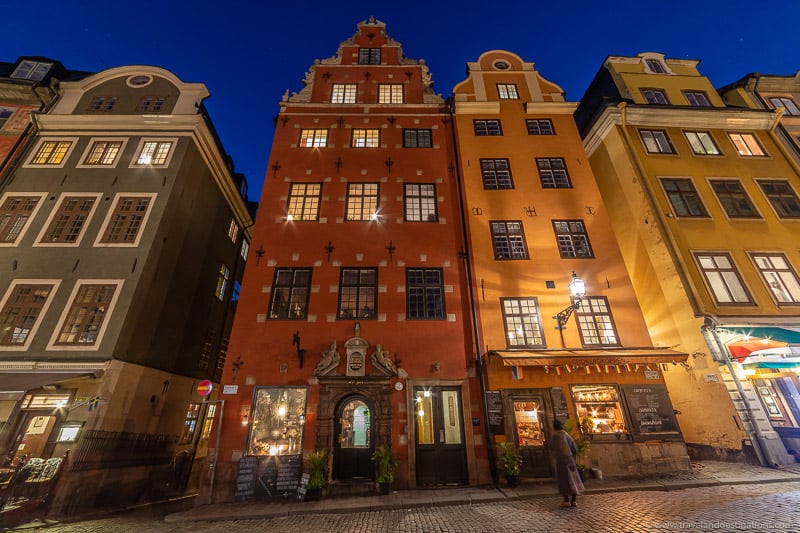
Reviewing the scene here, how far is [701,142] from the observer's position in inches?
658

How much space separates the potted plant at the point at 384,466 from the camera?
9594mm

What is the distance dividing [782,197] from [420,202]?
16656 millimetres

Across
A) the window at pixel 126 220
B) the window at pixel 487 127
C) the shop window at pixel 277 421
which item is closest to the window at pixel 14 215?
the window at pixel 126 220

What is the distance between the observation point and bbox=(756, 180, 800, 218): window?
1458cm

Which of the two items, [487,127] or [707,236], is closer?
[707,236]

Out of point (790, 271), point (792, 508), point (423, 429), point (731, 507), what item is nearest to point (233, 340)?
point (423, 429)

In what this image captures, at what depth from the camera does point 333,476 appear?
10281 mm

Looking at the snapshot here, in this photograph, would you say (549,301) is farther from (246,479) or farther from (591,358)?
(246,479)

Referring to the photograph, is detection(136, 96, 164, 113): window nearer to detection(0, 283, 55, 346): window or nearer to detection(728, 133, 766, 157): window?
detection(0, 283, 55, 346): window

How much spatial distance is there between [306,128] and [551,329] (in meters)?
14.6

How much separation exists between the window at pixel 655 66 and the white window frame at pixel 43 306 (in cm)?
3155

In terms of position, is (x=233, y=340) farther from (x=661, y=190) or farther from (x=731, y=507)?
(x=661, y=190)

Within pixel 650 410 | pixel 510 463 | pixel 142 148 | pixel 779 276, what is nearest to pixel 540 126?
pixel 779 276

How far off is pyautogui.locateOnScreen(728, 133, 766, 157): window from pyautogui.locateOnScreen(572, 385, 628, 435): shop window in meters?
15.1
